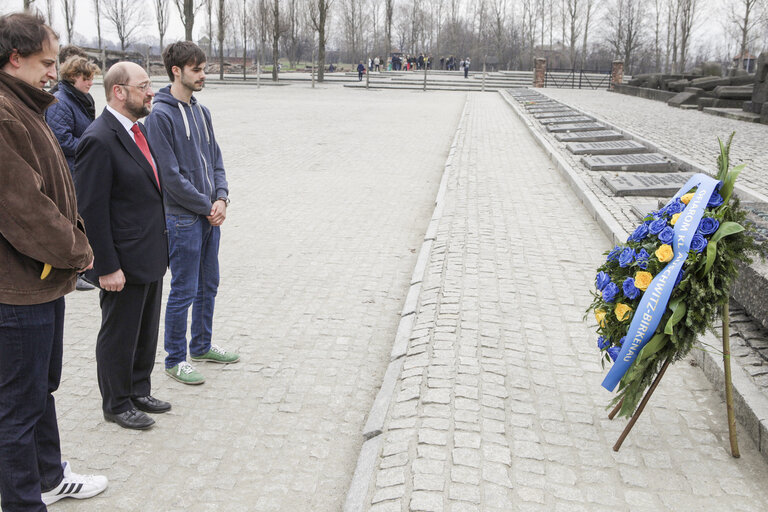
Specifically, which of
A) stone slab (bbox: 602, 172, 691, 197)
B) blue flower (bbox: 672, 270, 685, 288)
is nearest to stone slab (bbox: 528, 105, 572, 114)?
stone slab (bbox: 602, 172, 691, 197)

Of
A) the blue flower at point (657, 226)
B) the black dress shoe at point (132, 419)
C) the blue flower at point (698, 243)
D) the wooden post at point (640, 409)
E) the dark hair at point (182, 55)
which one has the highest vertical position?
the dark hair at point (182, 55)

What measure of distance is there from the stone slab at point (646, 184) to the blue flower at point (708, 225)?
6.46 meters

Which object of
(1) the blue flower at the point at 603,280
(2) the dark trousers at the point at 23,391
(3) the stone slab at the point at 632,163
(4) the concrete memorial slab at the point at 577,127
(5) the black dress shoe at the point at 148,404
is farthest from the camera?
(4) the concrete memorial slab at the point at 577,127

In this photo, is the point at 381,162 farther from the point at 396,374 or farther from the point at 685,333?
the point at 685,333

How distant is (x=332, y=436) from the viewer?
390 centimetres

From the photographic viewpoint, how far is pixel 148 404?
4.07 metres

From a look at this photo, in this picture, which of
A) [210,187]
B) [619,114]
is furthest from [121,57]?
[210,187]

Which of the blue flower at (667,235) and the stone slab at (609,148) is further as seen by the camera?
the stone slab at (609,148)

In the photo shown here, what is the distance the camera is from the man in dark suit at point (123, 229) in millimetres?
3527

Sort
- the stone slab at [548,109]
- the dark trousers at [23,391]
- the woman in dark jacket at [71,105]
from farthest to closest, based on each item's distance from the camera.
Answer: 1. the stone slab at [548,109]
2. the woman in dark jacket at [71,105]
3. the dark trousers at [23,391]

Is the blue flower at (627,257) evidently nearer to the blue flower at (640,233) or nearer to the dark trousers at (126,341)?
the blue flower at (640,233)

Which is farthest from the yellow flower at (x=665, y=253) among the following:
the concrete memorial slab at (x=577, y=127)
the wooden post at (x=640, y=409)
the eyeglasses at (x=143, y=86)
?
the concrete memorial slab at (x=577, y=127)

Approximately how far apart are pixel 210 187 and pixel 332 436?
1.83 metres

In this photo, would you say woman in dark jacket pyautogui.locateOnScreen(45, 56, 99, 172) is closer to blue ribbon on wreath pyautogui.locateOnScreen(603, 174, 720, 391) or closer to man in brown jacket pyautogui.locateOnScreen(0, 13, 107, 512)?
man in brown jacket pyautogui.locateOnScreen(0, 13, 107, 512)
